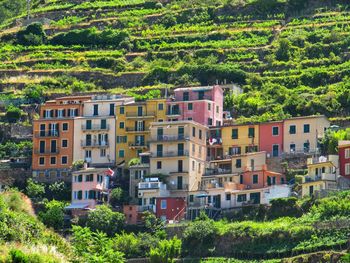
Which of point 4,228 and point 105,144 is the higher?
point 105,144

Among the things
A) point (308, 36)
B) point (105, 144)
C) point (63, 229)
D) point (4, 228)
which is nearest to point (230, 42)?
point (308, 36)

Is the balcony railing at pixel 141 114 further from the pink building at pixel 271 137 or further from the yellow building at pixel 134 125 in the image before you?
the pink building at pixel 271 137

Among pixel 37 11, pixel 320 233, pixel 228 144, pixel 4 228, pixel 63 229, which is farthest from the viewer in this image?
pixel 37 11

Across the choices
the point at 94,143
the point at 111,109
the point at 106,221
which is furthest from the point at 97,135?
the point at 106,221

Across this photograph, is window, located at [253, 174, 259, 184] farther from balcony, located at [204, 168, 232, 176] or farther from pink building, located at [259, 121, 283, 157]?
pink building, located at [259, 121, 283, 157]

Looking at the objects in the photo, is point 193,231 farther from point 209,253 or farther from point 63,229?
point 63,229

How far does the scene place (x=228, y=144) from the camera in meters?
109

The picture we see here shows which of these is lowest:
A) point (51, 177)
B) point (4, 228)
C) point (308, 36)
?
point (4, 228)

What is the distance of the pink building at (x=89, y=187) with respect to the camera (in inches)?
4193

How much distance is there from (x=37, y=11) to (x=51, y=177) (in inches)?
1786

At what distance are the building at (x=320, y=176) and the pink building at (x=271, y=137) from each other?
5.49 m

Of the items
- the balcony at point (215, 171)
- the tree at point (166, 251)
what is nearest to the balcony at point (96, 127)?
the balcony at point (215, 171)

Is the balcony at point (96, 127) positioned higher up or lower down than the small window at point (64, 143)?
higher up

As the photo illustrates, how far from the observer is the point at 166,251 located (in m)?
95.0
